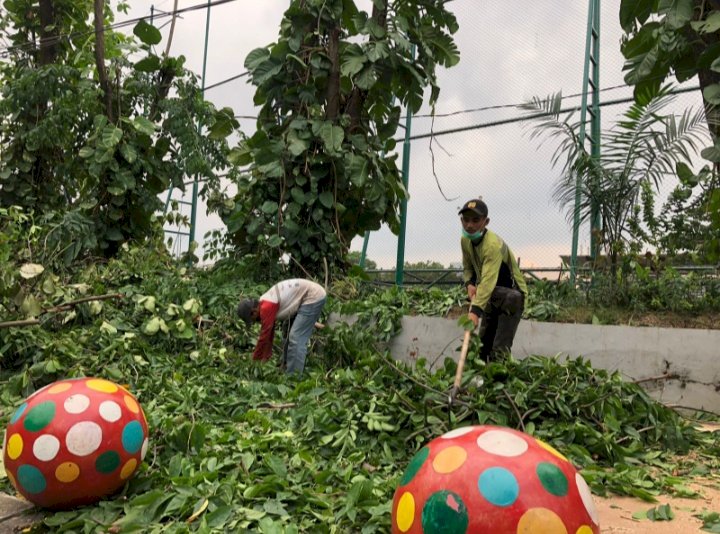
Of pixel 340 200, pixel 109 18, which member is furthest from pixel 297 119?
pixel 109 18

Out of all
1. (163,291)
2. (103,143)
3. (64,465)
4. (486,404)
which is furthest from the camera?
(103,143)

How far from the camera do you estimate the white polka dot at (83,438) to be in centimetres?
297

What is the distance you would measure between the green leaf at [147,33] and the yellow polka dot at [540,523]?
1017cm

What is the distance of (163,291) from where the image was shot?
740 centimetres

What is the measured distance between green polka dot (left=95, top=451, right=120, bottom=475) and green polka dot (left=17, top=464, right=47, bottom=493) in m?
0.24

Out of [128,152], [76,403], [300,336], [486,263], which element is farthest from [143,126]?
[76,403]

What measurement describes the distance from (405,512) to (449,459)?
0.23 m

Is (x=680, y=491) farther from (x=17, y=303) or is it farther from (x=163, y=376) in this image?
(x=17, y=303)

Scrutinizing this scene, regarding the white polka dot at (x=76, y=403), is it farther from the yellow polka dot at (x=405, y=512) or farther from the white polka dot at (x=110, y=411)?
the yellow polka dot at (x=405, y=512)

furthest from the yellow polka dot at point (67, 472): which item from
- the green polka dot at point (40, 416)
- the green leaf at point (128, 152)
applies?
the green leaf at point (128, 152)

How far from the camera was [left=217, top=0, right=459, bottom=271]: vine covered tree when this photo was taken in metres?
8.29

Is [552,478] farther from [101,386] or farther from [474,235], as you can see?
[474,235]

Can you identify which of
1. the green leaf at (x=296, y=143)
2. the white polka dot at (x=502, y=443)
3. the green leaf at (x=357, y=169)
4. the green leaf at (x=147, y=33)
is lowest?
the white polka dot at (x=502, y=443)

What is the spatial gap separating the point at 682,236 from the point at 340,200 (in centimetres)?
433
